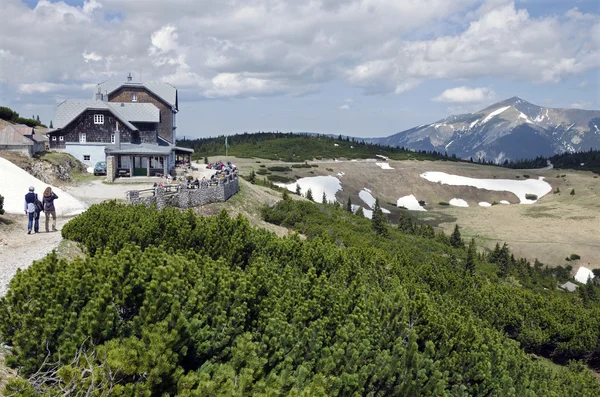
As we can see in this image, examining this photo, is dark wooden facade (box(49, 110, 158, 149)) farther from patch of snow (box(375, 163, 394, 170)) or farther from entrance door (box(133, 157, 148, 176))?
patch of snow (box(375, 163, 394, 170))

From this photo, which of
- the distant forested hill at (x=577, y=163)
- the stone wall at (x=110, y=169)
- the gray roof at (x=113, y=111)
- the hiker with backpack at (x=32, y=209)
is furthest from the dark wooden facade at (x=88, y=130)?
the distant forested hill at (x=577, y=163)

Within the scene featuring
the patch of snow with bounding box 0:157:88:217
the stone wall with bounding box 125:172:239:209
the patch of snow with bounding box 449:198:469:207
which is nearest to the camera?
the patch of snow with bounding box 0:157:88:217

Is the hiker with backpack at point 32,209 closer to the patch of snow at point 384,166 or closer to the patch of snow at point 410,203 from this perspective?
the patch of snow at point 410,203

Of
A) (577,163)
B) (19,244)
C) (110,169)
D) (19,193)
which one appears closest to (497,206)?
(110,169)

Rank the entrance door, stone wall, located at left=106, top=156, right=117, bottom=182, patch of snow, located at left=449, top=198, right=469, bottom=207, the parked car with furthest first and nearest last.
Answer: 1. patch of snow, located at left=449, top=198, right=469, bottom=207
2. the entrance door
3. the parked car
4. stone wall, located at left=106, top=156, right=117, bottom=182

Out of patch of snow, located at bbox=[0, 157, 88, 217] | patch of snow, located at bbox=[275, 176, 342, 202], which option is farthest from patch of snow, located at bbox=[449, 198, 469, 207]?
patch of snow, located at bbox=[0, 157, 88, 217]

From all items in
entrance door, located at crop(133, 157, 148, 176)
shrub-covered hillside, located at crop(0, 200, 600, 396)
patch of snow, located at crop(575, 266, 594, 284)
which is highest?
entrance door, located at crop(133, 157, 148, 176)

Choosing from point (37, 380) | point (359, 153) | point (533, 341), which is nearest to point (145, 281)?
point (37, 380)
